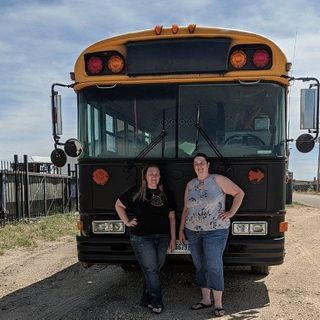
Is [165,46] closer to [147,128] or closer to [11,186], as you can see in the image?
[147,128]

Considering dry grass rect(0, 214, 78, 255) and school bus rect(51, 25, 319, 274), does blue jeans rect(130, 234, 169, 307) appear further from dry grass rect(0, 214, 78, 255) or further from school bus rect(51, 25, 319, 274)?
dry grass rect(0, 214, 78, 255)

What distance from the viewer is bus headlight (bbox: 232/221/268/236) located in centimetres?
520

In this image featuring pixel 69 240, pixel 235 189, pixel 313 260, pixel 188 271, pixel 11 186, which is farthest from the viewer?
pixel 11 186

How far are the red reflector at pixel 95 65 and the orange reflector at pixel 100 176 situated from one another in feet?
3.80

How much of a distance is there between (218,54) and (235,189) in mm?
1533

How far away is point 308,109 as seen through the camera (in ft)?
18.3

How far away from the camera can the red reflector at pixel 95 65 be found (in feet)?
18.1

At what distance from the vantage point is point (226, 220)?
497 centimetres

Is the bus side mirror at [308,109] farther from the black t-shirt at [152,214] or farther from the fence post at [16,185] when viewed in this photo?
the fence post at [16,185]

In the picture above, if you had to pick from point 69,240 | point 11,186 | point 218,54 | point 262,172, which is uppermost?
point 218,54

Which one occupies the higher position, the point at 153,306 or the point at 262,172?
the point at 262,172

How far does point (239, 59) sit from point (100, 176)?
2.06 m

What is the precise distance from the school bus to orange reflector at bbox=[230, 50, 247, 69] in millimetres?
11

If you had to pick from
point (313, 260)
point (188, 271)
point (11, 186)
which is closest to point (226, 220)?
point (188, 271)
